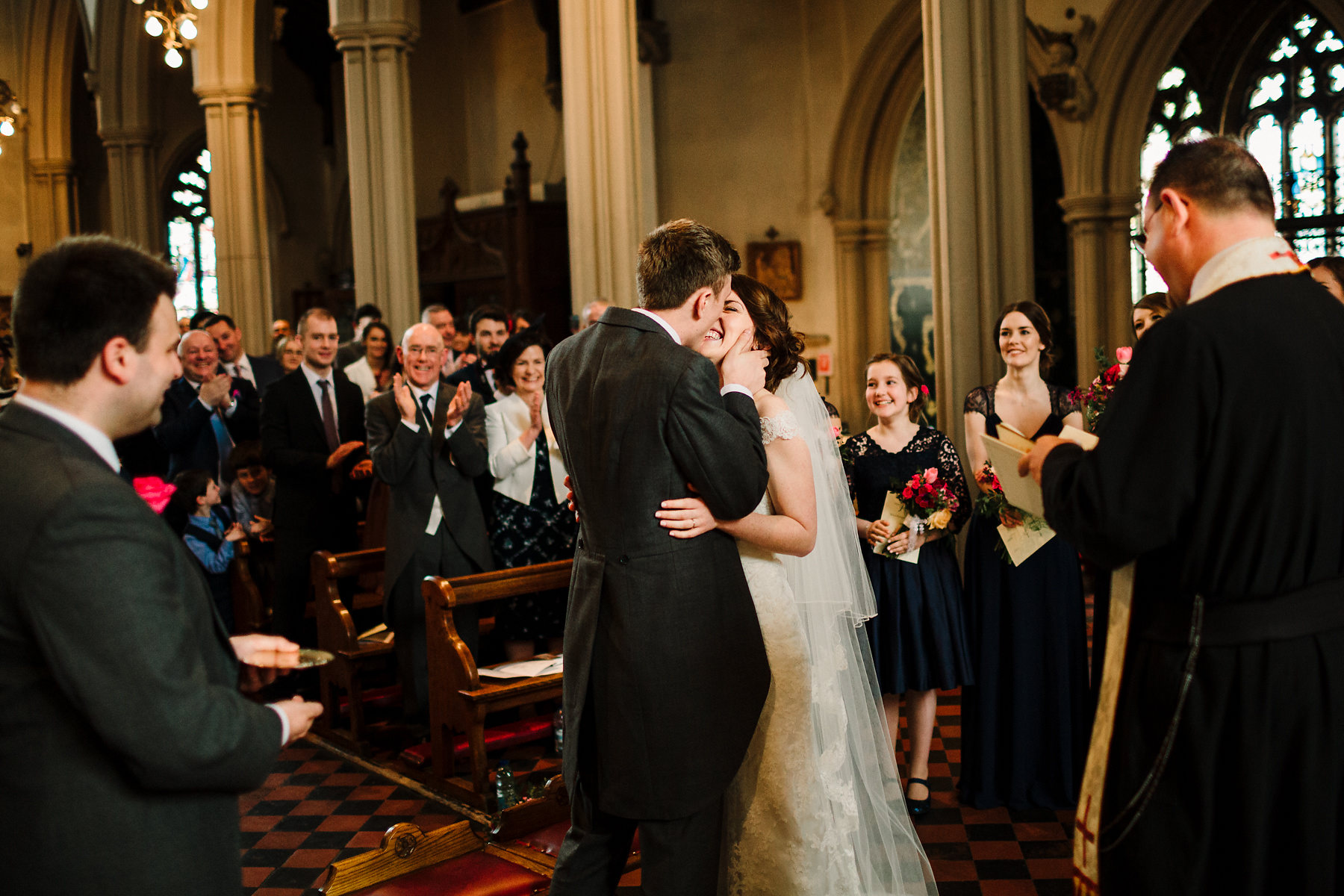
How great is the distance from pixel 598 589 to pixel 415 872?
1366 millimetres

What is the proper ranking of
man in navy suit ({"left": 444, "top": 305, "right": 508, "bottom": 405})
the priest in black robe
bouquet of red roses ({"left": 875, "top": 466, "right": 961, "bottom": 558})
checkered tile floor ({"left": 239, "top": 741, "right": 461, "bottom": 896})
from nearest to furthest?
1. the priest in black robe
2. checkered tile floor ({"left": 239, "top": 741, "right": 461, "bottom": 896})
3. bouquet of red roses ({"left": 875, "top": 466, "right": 961, "bottom": 558})
4. man in navy suit ({"left": 444, "top": 305, "right": 508, "bottom": 405})

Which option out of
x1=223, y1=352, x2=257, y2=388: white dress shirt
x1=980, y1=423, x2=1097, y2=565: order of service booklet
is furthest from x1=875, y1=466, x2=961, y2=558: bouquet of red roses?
x1=223, y1=352, x2=257, y2=388: white dress shirt

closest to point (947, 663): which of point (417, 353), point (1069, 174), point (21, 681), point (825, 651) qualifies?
point (825, 651)

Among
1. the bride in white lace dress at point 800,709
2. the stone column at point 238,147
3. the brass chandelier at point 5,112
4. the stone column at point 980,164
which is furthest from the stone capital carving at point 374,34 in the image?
the bride in white lace dress at point 800,709

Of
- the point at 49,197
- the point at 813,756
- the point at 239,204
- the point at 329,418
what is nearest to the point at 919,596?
the point at 813,756

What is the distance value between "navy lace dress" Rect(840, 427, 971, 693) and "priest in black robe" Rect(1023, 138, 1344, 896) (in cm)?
188

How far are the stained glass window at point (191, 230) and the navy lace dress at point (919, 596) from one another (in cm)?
1675

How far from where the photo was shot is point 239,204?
11.0m

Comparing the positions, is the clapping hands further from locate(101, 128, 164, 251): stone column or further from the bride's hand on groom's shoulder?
locate(101, 128, 164, 251): stone column

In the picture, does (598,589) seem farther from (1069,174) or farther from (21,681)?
(1069,174)

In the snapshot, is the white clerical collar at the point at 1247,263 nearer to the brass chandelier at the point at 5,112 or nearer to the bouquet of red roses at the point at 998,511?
the bouquet of red roses at the point at 998,511

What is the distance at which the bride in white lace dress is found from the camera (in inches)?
104

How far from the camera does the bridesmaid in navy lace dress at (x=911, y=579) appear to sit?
12.6 feet

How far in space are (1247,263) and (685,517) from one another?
3.83 ft
